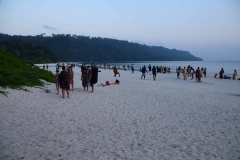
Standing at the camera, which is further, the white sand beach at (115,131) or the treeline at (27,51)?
the treeline at (27,51)

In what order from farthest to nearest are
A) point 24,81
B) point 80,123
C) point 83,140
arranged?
point 24,81 < point 80,123 < point 83,140

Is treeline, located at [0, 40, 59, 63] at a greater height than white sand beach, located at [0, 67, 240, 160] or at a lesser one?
greater

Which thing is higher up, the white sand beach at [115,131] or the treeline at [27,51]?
the treeline at [27,51]

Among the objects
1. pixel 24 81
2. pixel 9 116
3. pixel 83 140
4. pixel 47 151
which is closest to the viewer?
pixel 47 151

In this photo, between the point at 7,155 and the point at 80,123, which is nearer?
the point at 7,155

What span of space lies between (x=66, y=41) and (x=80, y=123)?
171 metres

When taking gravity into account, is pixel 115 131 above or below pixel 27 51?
below

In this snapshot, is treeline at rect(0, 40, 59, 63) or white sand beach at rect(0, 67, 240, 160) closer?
white sand beach at rect(0, 67, 240, 160)

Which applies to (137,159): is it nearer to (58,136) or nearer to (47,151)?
(47,151)

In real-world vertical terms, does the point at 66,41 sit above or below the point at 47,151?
above

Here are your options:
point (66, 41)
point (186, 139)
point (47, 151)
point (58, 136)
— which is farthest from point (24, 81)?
point (66, 41)

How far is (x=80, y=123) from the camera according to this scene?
6141mm

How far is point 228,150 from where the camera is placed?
4398 millimetres

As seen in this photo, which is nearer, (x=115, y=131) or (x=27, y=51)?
(x=115, y=131)
